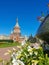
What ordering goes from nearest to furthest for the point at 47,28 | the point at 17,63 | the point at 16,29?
the point at 17,63, the point at 47,28, the point at 16,29

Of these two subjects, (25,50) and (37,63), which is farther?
(25,50)

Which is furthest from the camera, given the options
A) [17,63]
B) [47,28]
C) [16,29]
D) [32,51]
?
[16,29]

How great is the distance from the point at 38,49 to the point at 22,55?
0.96ft

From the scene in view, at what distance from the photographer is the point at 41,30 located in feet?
9.63

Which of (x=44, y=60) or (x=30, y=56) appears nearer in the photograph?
(x=44, y=60)

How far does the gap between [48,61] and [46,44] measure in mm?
853

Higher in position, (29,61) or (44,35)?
(44,35)

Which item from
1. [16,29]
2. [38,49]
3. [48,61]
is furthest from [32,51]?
[16,29]

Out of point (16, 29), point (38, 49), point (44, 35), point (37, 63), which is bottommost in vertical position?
point (37, 63)

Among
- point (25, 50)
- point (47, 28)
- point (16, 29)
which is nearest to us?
point (47, 28)

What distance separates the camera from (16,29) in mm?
80188

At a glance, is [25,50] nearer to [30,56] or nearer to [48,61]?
[30,56]

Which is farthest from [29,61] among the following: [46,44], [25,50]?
[46,44]

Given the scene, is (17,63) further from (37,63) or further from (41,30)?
(41,30)
